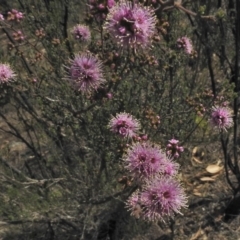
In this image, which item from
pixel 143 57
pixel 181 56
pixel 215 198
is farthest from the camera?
pixel 215 198

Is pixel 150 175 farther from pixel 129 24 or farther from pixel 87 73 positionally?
pixel 129 24

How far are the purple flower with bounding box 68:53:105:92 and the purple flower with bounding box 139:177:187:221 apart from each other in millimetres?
565

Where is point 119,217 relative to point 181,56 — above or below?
below

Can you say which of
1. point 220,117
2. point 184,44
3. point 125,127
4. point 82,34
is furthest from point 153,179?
point 82,34

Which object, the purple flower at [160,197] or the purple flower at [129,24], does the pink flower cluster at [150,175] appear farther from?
the purple flower at [129,24]

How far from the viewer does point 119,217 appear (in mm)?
3572

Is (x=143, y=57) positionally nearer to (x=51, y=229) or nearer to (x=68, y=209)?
(x=68, y=209)

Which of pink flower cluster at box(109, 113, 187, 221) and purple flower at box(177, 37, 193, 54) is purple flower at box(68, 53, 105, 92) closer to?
pink flower cluster at box(109, 113, 187, 221)

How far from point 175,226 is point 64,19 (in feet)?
7.19

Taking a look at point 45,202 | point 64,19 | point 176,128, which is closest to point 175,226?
point 176,128

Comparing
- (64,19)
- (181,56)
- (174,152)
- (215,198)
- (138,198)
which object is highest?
(64,19)

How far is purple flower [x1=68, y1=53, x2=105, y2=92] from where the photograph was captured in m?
2.35

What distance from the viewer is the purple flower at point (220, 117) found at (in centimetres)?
306

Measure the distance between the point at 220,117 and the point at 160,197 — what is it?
951mm
